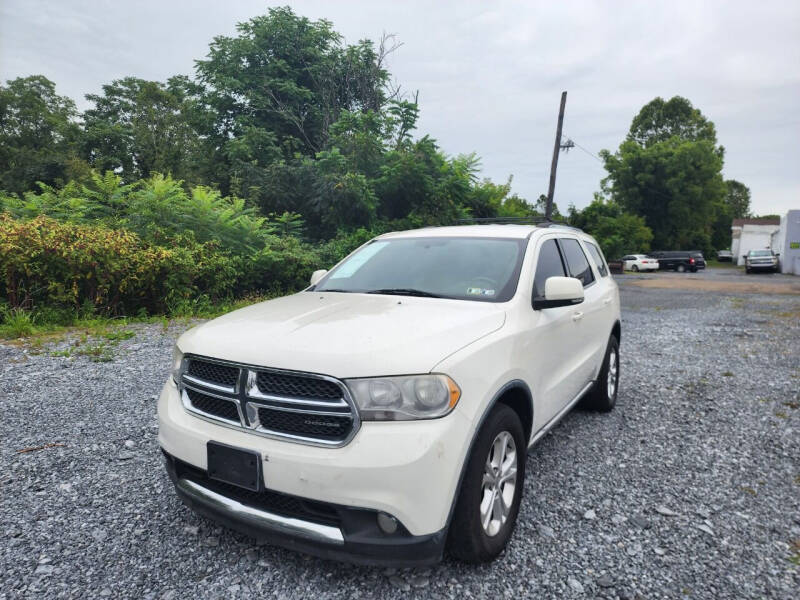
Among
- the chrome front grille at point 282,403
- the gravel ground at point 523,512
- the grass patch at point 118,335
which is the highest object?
the chrome front grille at point 282,403

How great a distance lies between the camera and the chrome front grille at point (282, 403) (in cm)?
199

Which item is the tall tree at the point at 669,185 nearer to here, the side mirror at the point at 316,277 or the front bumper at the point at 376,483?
the side mirror at the point at 316,277

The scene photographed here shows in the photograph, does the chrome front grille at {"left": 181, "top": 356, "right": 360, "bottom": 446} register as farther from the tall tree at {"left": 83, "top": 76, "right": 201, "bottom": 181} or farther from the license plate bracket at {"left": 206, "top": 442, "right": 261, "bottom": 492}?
the tall tree at {"left": 83, "top": 76, "right": 201, "bottom": 181}

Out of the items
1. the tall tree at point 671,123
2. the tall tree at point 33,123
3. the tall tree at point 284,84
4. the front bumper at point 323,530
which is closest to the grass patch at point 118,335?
the front bumper at point 323,530

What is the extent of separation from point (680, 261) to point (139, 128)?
130ft

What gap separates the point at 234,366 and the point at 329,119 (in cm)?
1758

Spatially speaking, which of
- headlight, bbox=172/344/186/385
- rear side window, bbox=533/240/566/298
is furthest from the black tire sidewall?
headlight, bbox=172/344/186/385

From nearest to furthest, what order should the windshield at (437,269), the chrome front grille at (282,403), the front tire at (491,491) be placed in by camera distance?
the chrome front grille at (282,403) → the front tire at (491,491) → the windshield at (437,269)

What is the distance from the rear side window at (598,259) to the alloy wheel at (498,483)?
9.45 ft

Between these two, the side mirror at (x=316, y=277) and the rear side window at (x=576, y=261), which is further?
the rear side window at (x=576, y=261)

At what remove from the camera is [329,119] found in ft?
59.9

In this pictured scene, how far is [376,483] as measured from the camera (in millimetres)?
1886

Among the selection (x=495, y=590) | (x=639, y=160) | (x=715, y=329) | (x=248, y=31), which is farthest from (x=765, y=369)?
(x=639, y=160)

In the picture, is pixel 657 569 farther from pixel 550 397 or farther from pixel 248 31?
pixel 248 31
